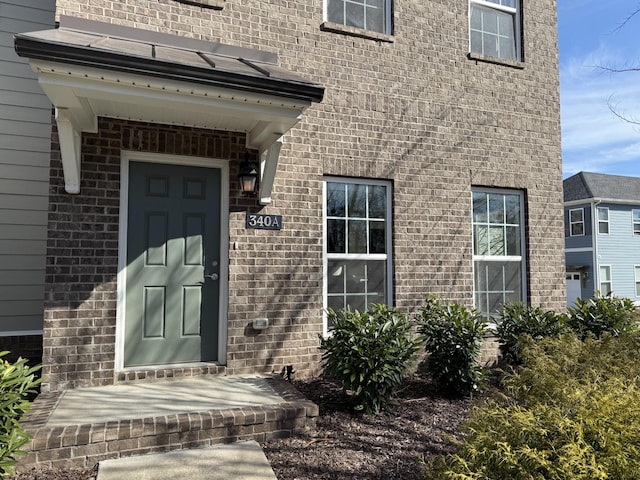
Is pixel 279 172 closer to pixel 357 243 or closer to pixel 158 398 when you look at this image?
pixel 357 243

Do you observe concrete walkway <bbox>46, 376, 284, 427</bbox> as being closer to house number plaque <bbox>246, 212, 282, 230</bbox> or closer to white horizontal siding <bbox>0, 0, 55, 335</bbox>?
house number plaque <bbox>246, 212, 282, 230</bbox>

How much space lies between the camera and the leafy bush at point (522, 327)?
5375 mm

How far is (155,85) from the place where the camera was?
11.5ft

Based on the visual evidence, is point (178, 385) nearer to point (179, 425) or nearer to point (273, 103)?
point (179, 425)

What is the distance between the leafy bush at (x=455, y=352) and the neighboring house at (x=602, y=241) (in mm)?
19840

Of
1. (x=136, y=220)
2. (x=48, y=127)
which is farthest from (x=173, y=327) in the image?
(x=48, y=127)

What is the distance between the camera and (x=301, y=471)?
Result: 9.93 feet

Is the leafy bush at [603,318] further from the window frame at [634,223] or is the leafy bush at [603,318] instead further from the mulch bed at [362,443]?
the window frame at [634,223]

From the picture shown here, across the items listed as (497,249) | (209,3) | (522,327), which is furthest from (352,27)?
(522,327)

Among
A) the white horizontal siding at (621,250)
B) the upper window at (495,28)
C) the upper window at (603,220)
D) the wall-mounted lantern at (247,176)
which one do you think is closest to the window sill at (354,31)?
the upper window at (495,28)

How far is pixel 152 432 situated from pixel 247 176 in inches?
105

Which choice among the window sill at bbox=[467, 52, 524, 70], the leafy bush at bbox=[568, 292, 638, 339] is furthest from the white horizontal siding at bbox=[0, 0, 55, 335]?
the leafy bush at bbox=[568, 292, 638, 339]

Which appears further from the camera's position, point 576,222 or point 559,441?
point 576,222

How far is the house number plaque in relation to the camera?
16.2 ft
